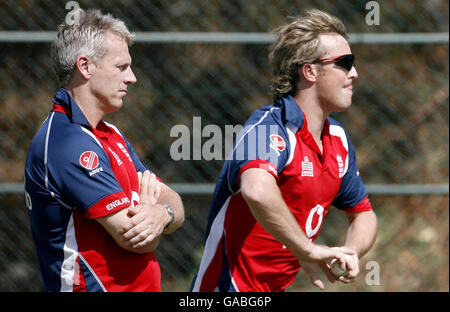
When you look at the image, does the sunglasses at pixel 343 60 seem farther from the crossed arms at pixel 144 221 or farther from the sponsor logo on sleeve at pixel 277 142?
the crossed arms at pixel 144 221


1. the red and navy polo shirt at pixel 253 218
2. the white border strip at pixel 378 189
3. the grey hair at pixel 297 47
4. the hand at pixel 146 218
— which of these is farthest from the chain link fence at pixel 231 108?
the hand at pixel 146 218

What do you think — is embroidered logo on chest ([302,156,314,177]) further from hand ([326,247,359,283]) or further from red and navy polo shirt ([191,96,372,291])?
hand ([326,247,359,283])

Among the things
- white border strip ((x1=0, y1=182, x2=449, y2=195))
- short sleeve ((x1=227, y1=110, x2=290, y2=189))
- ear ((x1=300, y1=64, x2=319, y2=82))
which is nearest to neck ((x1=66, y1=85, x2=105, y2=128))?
short sleeve ((x1=227, y1=110, x2=290, y2=189))

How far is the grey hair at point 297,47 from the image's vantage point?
348 centimetres

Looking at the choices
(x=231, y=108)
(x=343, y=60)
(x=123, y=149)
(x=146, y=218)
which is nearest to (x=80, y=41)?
(x=123, y=149)

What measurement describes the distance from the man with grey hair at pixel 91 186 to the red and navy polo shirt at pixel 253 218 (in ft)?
0.94

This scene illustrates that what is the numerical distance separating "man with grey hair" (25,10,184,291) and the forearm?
3.01 feet

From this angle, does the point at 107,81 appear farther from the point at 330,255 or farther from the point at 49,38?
the point at 49,38

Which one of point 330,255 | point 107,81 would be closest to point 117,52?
point 107,81

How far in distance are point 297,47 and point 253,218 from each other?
2.98 ft

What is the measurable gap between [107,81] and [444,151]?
3.20 meters

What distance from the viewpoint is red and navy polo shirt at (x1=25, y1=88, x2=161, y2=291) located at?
273 cm

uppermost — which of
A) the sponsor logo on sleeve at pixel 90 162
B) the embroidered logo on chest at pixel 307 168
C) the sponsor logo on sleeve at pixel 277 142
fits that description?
the sponsor logo on sleeve at pixel 90 162

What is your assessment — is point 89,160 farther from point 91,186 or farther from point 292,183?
point 292,183
